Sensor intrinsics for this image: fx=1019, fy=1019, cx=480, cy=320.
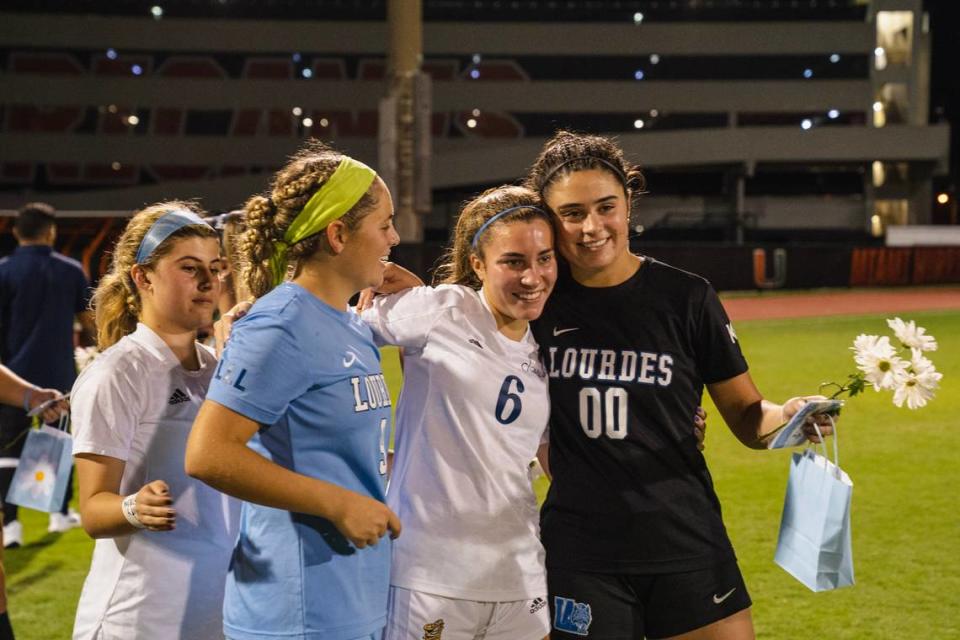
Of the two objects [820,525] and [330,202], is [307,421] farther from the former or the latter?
[820,525]

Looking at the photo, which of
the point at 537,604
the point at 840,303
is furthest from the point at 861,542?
the point at 840,303

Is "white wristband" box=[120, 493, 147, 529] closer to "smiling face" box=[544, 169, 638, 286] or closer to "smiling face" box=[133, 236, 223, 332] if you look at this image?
"smiling face" box=[133, 236, 223, 332]

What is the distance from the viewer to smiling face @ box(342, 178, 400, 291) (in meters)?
2.30

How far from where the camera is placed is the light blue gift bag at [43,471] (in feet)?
11.2

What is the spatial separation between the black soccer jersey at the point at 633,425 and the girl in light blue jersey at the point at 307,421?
0.73 meters

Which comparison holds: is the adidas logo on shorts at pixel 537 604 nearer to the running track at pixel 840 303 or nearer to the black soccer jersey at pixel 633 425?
the black soccer jersey at pixel 633 425

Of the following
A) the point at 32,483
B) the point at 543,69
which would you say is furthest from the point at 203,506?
the point at 543,69

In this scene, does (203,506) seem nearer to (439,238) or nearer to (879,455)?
(879,455)

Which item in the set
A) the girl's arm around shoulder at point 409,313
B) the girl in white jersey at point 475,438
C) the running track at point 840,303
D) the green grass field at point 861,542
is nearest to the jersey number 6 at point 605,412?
the girl in white jersey at point 475,438

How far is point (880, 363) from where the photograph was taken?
289 cm

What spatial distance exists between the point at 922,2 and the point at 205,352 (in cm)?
5211

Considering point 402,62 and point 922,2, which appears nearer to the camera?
point 402,62

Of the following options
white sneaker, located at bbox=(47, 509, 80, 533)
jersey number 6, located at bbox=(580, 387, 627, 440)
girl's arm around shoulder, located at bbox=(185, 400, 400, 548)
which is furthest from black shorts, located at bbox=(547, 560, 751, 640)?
white sneaker, located at bbox=(47, 509, 80, 533)

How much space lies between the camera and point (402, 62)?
23844 mm
